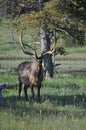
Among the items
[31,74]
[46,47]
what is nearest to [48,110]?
[31,74]

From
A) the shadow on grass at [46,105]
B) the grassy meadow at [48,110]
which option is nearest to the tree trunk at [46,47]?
the grassy meadow at [48,110]

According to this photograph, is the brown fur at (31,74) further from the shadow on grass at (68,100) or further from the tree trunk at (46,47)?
the tree trunk at (46,47)

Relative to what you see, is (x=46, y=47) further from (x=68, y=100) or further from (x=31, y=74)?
(x=68, y=100)

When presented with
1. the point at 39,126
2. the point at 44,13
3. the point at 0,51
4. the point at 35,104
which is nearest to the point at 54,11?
the point at 44,13

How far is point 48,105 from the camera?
14391 millimetres

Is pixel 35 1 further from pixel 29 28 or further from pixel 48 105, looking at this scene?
pixel 48 105

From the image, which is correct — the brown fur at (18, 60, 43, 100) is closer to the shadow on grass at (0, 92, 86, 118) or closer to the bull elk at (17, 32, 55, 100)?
the bull elk at (17, 32, 55, 100)

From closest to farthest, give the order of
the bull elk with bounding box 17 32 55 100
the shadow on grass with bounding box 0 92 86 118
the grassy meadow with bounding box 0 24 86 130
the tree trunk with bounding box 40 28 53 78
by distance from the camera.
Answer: the grassy meadow with bounding box 0 24 86 130 → the shadow on grass with bounding box 0 92 86 118 → the bull elk with bounding box 17 32 55 100 → the tree trunk with bounding box 40 28 53 78

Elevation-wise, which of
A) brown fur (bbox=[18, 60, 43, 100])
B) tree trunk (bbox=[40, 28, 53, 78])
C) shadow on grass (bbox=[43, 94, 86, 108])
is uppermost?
brown fur (bbox=[18, 60, 43, 100])

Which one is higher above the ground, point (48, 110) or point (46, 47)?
point (48, 110)

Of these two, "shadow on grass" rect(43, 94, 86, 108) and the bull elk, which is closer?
"shadow on grass" rect(43, 94, 86, 108)

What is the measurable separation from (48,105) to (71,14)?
11.6 meters

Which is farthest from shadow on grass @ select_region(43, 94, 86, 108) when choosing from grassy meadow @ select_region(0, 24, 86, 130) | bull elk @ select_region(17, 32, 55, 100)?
bull elk @ select_region(17, 32, 55, 100)

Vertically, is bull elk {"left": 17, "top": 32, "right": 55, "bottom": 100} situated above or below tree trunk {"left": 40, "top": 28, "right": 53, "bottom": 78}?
above
